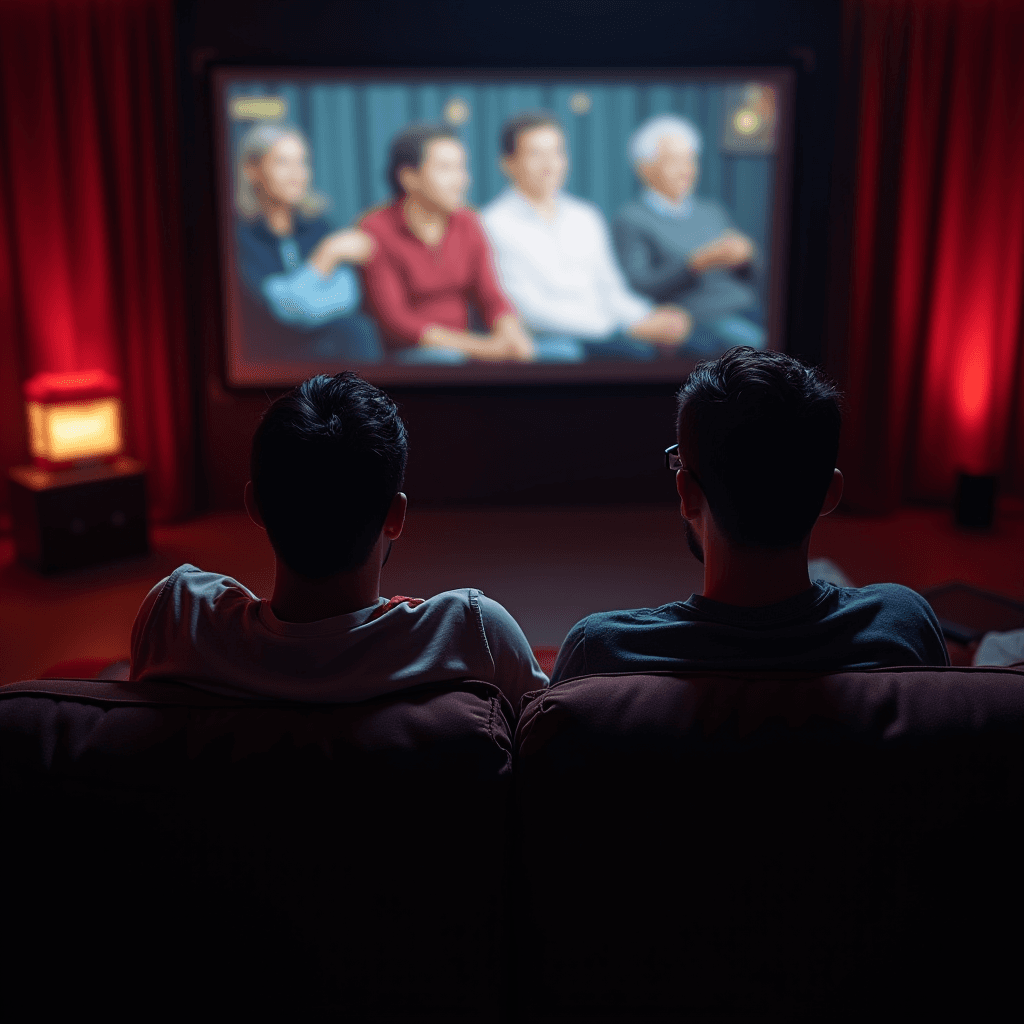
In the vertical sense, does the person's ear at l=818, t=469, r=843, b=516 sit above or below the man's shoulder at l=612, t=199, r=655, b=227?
below

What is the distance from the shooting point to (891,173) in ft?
14.5

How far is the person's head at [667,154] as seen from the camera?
439 cm

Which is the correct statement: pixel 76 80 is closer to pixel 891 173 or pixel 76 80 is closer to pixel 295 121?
pixel 295 121

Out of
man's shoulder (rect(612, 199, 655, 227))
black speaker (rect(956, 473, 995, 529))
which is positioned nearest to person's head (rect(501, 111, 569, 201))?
man's shoulder (rect(612, 199, 655, 227))

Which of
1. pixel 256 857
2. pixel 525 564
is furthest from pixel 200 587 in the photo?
pixel 525 564

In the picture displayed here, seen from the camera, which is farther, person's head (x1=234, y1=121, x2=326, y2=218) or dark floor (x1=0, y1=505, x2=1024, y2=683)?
person's head (x1=234, y1=121, x2=326, y2=218)

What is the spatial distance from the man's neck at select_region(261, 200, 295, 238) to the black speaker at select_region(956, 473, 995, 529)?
9.74 feet

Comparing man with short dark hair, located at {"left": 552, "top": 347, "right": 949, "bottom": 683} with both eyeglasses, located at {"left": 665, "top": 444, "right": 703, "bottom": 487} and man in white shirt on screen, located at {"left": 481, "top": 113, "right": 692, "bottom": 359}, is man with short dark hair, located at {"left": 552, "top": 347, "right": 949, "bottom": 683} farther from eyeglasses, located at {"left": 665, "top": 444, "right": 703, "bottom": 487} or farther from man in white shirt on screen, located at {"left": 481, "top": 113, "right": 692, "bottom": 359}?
man in white shirt on screen, located at {"left": 481, "top": 113, "right": 692, "bottom": 359}

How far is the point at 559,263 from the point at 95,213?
1883mm

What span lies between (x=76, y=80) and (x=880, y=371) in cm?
348

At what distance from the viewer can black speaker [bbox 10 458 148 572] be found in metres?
3.87

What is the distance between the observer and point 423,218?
442 cm

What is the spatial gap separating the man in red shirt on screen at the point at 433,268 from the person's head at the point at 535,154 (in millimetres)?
204

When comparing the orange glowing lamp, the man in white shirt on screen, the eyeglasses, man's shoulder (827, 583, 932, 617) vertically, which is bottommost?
the orange glowing lamp
